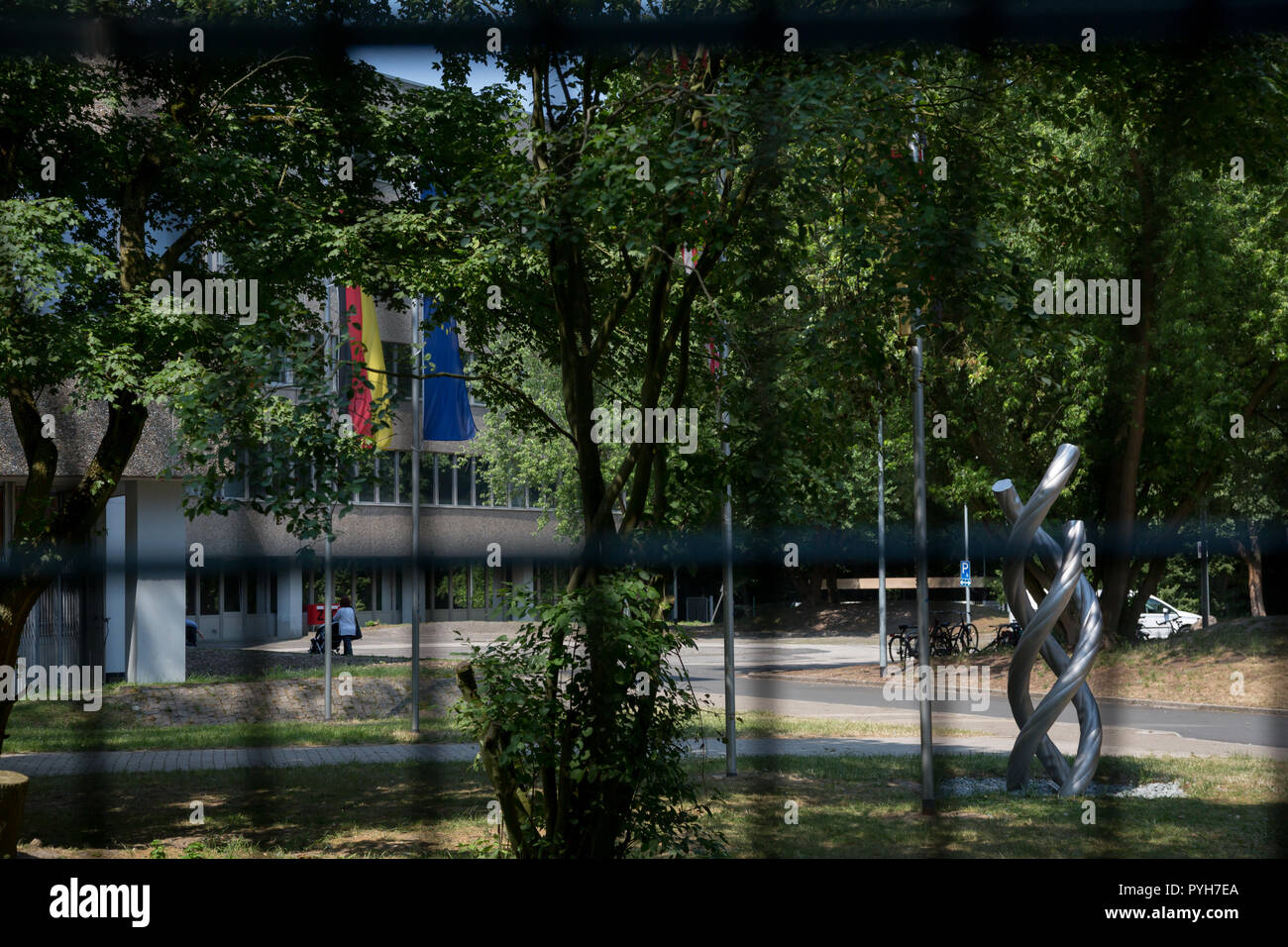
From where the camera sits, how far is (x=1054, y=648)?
20.8 feet

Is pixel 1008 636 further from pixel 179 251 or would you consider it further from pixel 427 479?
pixel 427 479

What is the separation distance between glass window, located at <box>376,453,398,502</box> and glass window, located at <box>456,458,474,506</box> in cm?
13

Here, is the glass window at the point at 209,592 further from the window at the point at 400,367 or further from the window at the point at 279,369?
the window at the point at 400,367

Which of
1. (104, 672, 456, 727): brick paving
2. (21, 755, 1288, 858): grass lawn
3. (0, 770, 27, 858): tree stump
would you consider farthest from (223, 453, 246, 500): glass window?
(104, 672, 456, 727): brick paving

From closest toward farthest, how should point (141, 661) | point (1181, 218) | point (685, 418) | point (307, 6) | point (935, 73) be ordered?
point (307, 6)
point (935, 73)
point (685, 418)
point (1181, 218)
point (141, 661)

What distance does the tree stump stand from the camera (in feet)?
9.49

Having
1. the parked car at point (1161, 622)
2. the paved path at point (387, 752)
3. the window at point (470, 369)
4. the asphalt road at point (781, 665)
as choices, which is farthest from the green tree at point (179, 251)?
the parked car at point (1161, 622)

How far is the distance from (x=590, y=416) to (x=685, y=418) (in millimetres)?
281

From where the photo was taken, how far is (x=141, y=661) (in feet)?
25.1

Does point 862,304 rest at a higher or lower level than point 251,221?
lower

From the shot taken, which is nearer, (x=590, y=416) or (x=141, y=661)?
(x=590, y=416)

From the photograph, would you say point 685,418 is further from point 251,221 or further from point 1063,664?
point 1063,664
